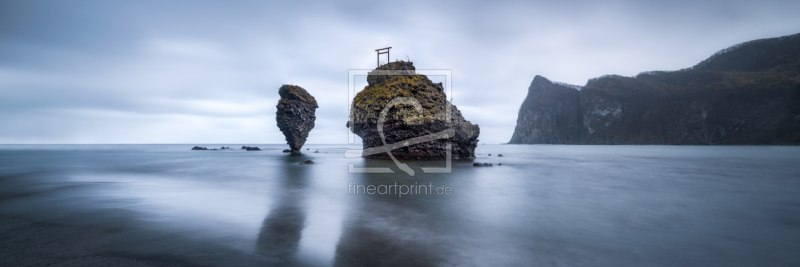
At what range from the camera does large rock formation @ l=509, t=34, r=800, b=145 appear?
210 ft

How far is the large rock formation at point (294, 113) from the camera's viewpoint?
2773cm

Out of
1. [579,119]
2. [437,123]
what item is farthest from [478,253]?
[579,119]

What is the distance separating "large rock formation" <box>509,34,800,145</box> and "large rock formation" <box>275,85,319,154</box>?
96517 millimetres

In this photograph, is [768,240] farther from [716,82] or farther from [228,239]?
[716,82]

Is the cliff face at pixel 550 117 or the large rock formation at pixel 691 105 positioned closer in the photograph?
the large rock formation at pixel 691 105

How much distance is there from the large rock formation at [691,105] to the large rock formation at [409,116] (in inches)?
3471

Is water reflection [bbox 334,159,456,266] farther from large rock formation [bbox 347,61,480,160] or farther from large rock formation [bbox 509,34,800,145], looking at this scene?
large rock formation [bbox 509,34,800,145]

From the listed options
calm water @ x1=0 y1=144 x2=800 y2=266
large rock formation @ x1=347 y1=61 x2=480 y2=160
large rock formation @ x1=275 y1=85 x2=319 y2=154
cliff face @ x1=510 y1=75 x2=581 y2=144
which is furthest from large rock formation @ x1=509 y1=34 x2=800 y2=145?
large rock formation @ x1=275 y1=85 x2=319 y2=154

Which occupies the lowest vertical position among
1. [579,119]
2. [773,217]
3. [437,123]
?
[773,217]

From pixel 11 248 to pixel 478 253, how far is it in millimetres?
5551

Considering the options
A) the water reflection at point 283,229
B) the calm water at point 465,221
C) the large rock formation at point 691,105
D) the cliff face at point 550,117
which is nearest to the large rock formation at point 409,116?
the calm water at point 465,221

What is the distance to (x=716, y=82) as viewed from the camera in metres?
78.1

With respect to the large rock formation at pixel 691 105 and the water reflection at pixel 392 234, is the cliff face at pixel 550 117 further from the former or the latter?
the water reflection at pixel 392 234

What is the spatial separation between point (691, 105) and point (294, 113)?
352ft
